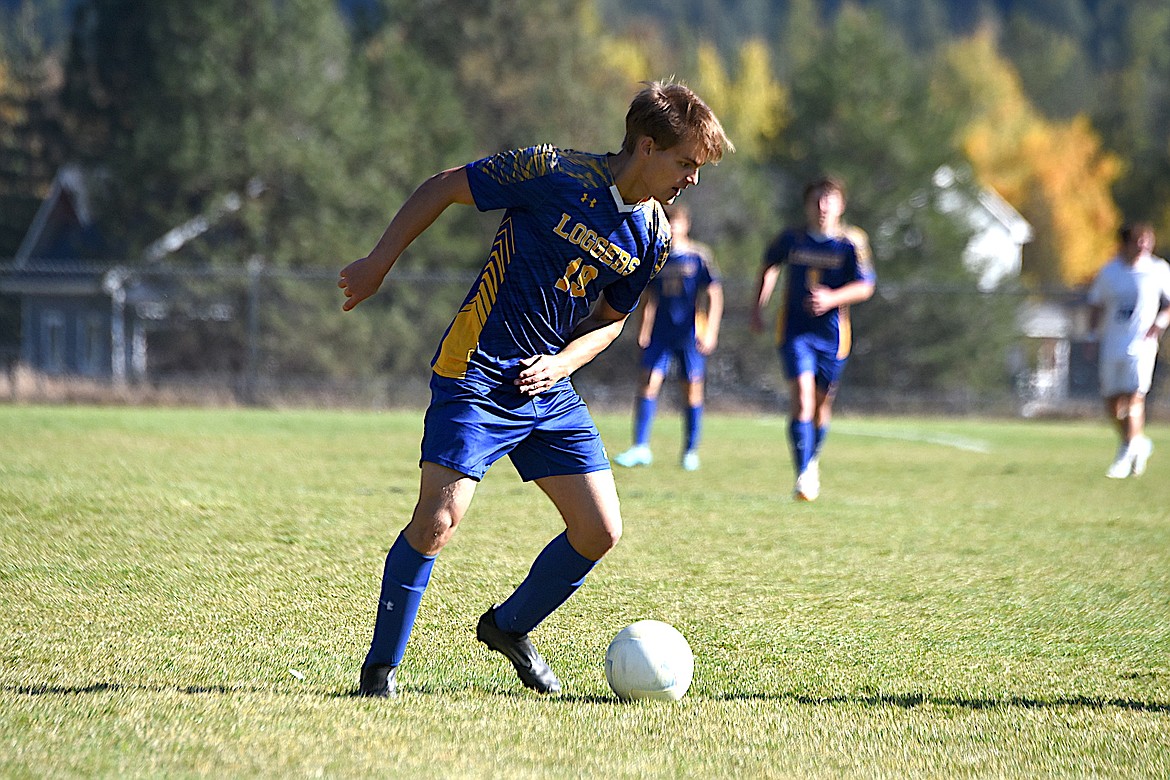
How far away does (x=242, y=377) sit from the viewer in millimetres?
21141

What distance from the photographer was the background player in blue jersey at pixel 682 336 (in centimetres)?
1170

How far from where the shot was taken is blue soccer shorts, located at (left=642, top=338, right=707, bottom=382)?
1185 centimetres

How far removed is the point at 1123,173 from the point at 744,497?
54396 mm

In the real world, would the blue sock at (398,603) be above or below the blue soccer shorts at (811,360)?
below

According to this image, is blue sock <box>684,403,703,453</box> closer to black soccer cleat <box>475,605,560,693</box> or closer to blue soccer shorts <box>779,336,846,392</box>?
blue soccer shorts <box>779,336,846,392</box>

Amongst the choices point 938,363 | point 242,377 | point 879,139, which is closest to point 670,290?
point 242,377

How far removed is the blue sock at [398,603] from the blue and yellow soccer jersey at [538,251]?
0.55 m

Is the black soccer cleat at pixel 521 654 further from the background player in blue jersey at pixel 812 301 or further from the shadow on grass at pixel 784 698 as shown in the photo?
the background player in blue jersey at pixel 812 301

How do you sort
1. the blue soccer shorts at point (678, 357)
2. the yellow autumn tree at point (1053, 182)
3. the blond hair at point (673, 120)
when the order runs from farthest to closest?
the yellow autumn tree at point (1053, 182), the blue soccer shorts at point (678, 357), the blond hair at point (673, 120)

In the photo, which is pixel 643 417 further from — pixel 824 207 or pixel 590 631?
pixel 590 631

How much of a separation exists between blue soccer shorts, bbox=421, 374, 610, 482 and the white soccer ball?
1.75 feet

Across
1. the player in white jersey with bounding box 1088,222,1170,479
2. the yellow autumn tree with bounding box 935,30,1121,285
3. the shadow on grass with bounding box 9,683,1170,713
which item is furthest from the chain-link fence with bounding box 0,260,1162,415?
the yellow autumn tree with bounding box 935,30,1121,285

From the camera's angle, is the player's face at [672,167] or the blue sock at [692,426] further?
the blue sock at [692,426]

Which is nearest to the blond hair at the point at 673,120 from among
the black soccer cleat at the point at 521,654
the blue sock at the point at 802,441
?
the black soccer cleat at the point at 521,654
